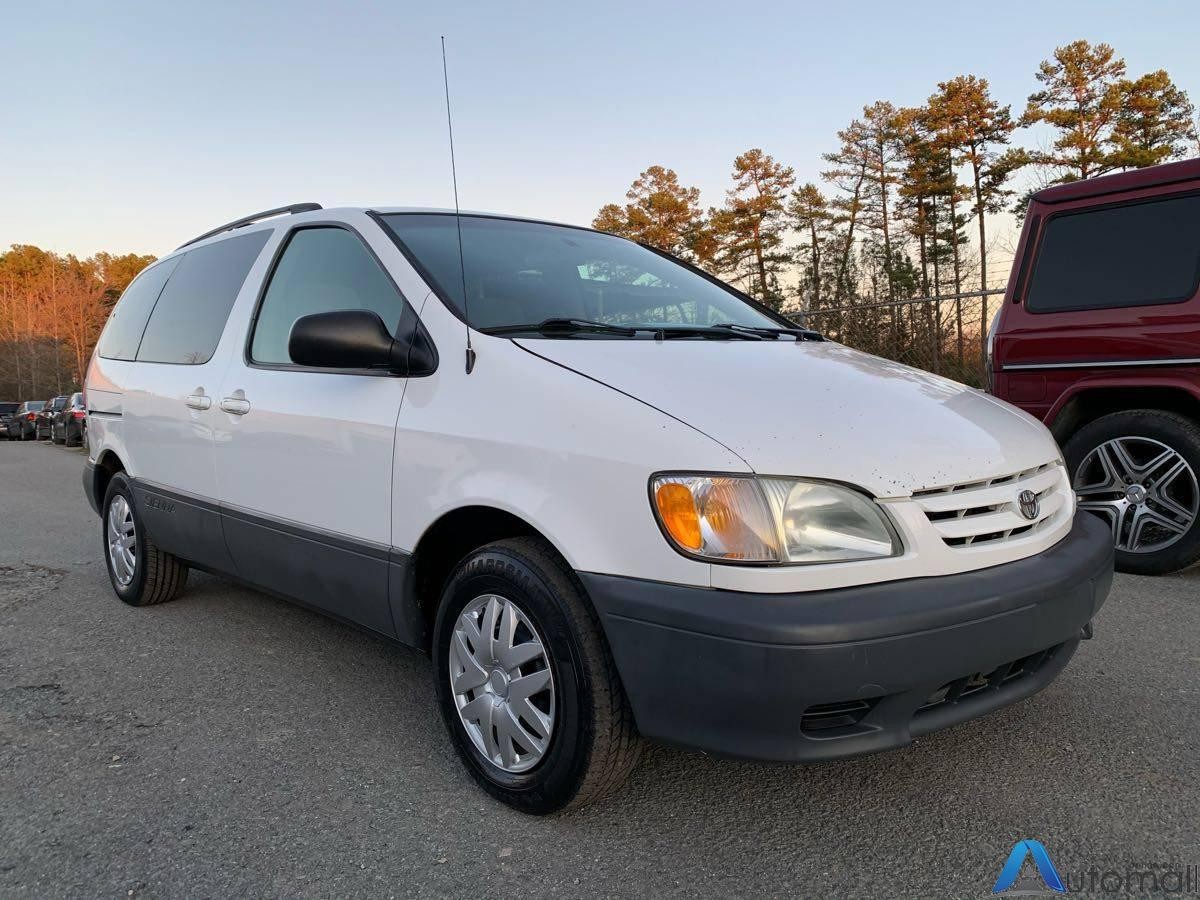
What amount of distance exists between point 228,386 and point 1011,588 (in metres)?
2.81

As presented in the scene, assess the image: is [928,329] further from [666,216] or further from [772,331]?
[666,216]

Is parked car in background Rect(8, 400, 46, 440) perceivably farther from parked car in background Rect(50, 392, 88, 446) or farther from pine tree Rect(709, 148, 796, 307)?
pine tree Rect(709, 148, 796, 307)

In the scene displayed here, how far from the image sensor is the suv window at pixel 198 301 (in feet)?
12.0

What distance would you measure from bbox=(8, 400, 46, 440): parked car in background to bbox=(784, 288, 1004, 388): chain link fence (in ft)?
102

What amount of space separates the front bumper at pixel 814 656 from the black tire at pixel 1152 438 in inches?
114

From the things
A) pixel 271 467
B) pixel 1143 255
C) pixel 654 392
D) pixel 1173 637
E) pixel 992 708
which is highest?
pixel 1143 255

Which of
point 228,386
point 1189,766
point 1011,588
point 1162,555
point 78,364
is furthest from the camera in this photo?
point 78,364

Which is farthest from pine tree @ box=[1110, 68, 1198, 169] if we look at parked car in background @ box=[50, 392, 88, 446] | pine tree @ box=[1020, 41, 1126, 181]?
parked car in background @ box=[50, 392, 88, 446]

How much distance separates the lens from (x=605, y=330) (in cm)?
264

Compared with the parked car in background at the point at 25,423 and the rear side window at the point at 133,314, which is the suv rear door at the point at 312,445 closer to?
the rear side window at the point at 133,314

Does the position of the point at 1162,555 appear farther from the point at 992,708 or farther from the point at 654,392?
the point at 654,392

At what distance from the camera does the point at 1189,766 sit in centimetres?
245

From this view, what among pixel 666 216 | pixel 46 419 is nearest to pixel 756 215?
pixel 666 216

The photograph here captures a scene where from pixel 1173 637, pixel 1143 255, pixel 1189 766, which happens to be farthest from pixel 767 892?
pixel 1143 255
